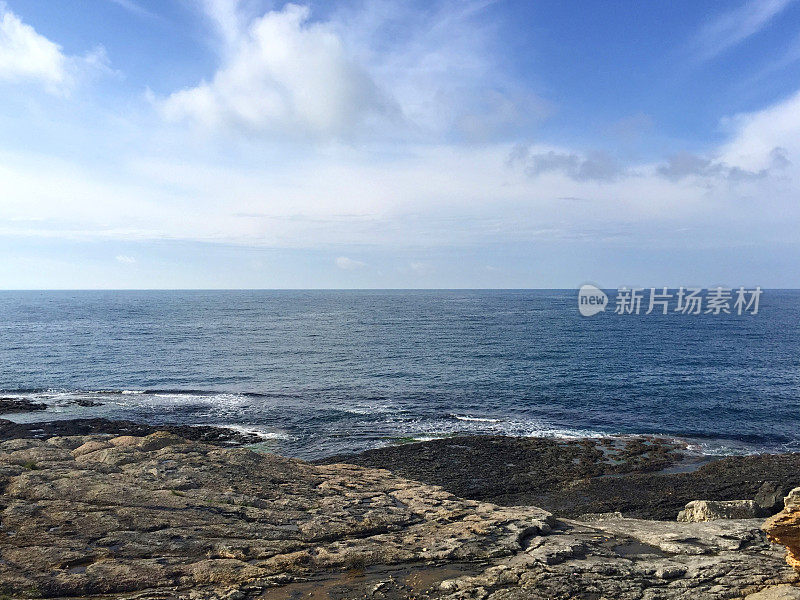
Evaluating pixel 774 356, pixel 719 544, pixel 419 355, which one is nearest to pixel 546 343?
pixel 419 355

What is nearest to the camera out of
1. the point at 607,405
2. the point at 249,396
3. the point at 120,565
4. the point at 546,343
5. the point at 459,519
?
the point at 120,565

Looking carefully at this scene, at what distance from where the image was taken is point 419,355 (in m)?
91.2

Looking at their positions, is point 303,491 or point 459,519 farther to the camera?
point 303,491

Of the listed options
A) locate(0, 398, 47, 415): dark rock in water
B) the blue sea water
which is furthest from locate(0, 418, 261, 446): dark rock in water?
locate(0, 398, 47, 415): dark rock in water

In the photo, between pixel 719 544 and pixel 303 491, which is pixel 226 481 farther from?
pixel 719 544

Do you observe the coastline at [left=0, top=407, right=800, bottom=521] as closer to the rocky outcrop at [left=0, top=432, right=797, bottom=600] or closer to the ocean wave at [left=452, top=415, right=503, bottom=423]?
the ocean wave at [left=452, top=415, right=503, bottom=423]

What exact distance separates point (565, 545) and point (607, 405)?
1736 inches

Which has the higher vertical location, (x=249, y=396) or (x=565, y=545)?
(x=565, y=545)

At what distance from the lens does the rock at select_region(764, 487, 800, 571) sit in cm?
1767

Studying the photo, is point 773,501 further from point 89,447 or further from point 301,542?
point 89,447

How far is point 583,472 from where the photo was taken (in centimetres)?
3738

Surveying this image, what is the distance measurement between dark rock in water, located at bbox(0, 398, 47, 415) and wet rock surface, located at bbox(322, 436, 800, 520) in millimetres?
39087

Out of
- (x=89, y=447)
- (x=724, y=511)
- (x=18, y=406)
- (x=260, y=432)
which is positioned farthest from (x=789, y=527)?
(x=18, y=406)

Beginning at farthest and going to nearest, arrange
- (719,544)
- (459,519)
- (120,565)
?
(459,519) → (719,544) → (120,565)
